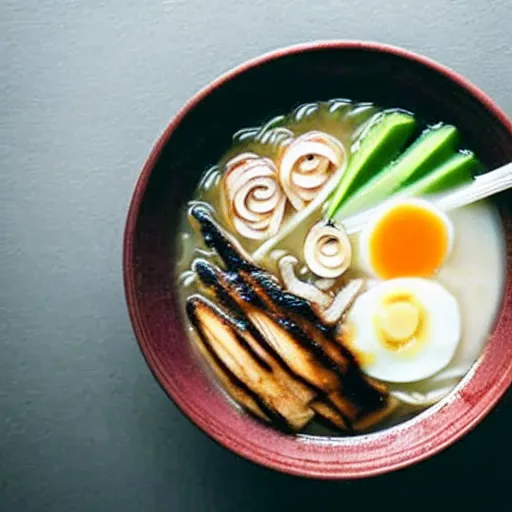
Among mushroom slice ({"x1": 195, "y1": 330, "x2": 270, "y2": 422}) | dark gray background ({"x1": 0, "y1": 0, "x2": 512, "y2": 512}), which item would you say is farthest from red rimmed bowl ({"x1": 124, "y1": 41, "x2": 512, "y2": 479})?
dark gray background ({"x1": 0, "y1": 0, "x2": 512, "y2": 512})

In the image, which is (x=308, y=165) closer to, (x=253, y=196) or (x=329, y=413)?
(x=253, y=196)

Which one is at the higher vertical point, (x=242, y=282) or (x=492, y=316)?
(x=242, y=282)

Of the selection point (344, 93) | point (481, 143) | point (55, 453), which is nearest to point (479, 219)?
→ point (481, 143)

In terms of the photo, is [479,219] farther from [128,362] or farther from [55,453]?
[55,453]

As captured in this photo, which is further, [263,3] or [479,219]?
[263,3]

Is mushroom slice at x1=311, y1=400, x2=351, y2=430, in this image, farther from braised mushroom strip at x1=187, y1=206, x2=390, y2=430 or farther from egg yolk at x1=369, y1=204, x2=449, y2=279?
egg yolk at x1=369, y1=204, x2=449, y2=279

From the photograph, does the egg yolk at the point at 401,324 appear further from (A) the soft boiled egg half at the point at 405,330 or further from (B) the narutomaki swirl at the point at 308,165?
(B) the narutomaki swirl at the point at 308,165
